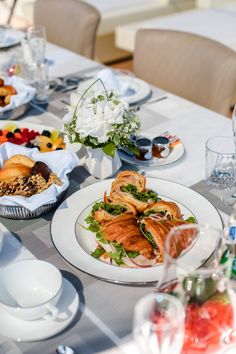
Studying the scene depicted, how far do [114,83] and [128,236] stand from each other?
2.27 ft

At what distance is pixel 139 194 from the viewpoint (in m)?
1.15

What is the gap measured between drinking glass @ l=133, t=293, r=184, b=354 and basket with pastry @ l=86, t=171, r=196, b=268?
281 millimetres

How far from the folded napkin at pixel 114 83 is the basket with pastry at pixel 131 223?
0.42 m

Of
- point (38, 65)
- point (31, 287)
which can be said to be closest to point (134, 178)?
point (31, 287)

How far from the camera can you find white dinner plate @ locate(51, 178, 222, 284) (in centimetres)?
Result: 96

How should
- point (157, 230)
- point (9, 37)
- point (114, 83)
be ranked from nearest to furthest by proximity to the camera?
point (157, 230) → point (114, 83) → point (9, 37)

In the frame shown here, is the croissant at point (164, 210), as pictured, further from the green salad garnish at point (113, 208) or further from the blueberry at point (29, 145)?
the blueberry at point (29, 145)

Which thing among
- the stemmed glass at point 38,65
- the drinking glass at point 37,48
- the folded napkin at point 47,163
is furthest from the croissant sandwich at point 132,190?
the drinking glass at point 37,48

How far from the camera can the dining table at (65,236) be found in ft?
2.84

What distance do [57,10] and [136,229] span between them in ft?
5.80

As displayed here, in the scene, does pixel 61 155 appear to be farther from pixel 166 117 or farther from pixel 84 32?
pixel 84 32

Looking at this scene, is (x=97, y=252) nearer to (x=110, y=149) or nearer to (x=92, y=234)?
(x=92, y=234)

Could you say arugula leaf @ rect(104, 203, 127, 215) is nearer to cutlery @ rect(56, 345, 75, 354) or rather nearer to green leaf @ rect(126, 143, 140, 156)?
green leaf @ rect(126, 143, 140, 156)

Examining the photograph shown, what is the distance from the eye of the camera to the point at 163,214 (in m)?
1.08
